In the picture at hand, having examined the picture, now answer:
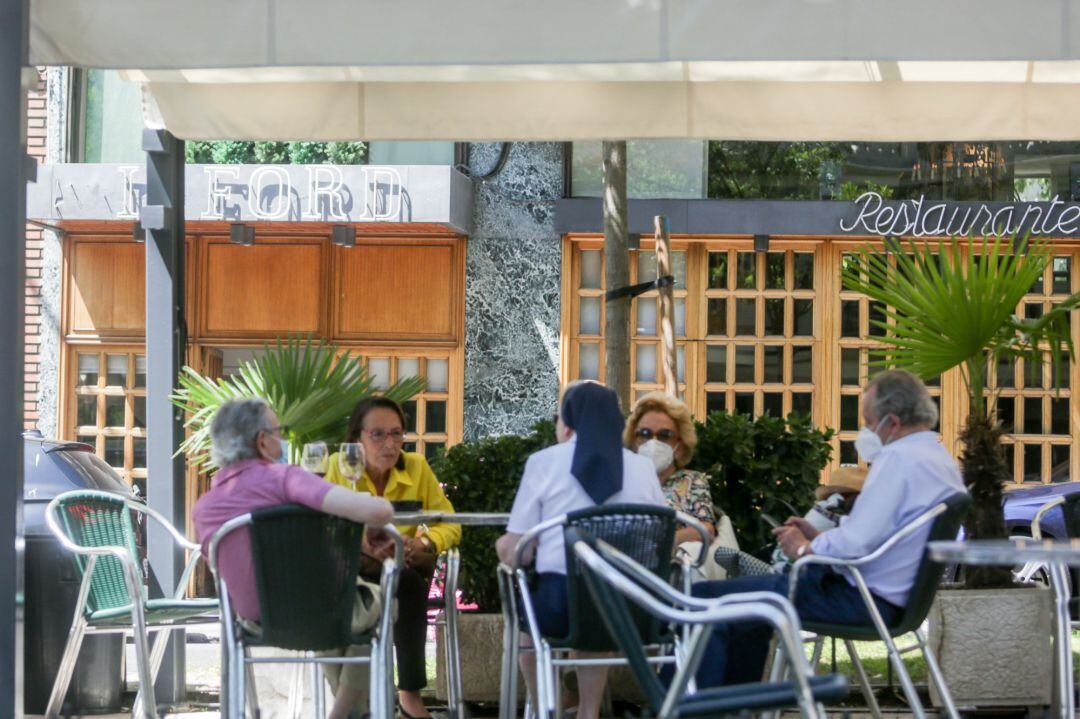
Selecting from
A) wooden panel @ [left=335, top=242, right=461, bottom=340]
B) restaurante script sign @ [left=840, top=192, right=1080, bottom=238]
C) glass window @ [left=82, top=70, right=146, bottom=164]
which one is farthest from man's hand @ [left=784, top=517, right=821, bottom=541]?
glass window @ [left=82, top=70, right=146, bottom=164]

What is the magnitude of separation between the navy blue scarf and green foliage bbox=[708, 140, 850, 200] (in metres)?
8.50

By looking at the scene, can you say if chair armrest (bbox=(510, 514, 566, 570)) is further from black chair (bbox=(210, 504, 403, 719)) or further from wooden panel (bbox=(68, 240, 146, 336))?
wooden panel (bbox=(68, 240, 146, 336))

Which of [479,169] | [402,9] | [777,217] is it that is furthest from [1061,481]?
[402,9]

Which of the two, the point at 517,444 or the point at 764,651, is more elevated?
the point at 517,444

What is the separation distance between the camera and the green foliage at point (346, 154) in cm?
1344

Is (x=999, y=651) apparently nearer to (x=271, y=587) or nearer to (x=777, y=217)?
(x=271, y=587)

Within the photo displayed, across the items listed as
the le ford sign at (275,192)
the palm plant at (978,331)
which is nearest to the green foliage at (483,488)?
the palm plant at (978,331)

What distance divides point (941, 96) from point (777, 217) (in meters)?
6.48

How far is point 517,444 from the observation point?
694 cm

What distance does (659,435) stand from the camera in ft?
20.1

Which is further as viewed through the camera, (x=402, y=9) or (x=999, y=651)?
(x=999, y=651)

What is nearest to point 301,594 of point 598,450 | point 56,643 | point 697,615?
point 598,450

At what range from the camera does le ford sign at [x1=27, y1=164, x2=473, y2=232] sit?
12.2 metres

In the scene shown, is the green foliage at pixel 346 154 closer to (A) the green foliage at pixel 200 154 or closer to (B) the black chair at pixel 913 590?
(A) the green foliage at pixel 200 154
